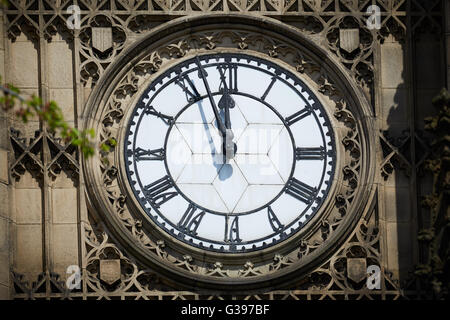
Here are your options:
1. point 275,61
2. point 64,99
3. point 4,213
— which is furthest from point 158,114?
point 4,213

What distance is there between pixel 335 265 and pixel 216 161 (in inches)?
70.9

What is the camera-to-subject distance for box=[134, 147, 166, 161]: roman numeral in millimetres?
26812

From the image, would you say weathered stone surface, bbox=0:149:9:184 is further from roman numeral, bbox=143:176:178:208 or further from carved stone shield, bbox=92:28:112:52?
carved stone shield, bbox=92:28:112:52

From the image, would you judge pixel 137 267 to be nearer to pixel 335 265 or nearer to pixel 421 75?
pixel 335 265

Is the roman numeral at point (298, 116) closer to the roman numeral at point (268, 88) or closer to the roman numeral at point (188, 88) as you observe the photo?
the roman numeral at point (268, 88)

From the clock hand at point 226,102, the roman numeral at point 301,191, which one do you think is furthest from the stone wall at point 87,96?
the clock hand at point 226,102

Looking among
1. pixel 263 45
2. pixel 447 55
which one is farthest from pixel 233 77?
pixel 447 55

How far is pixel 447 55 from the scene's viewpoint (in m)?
26.8

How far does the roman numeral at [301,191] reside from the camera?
2675 cm

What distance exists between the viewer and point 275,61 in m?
27.3

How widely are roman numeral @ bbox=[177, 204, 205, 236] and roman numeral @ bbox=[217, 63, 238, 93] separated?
4.81 feet

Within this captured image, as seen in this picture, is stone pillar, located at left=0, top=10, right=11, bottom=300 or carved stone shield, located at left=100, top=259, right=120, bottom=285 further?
carved stone shield, located at left=100, top=259, right=120, bottom=285

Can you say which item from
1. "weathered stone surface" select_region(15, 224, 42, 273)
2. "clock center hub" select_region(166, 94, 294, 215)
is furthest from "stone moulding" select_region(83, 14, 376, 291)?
"weathered stone surface" select_region(15, 224, 42, 273)

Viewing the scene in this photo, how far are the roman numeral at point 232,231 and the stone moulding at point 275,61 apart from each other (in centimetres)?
21
